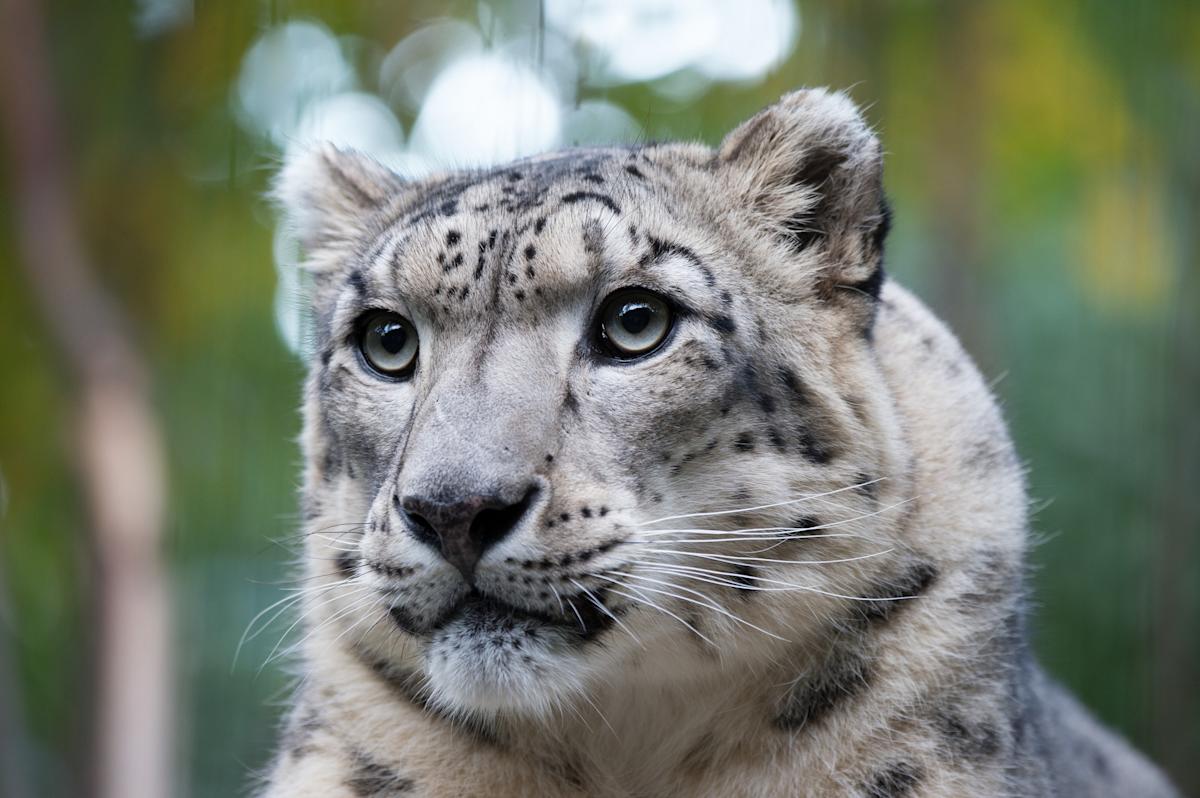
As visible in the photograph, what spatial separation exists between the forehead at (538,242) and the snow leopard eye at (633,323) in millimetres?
46

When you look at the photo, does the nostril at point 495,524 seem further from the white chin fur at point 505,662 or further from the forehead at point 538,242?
the forehead at point 538,242

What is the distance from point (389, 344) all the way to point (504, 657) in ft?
3.76

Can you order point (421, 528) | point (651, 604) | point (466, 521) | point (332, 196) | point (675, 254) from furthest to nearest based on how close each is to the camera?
1. point (332, 196)
2. point (675, 254)
3. point (651, 604)
4. point (421, 528)
5. point (466, 521)

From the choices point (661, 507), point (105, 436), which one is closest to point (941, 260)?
point (105, 436)

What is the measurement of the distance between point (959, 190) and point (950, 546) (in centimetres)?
849

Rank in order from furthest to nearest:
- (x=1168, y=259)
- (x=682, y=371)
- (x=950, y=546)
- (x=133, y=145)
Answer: (x=133, y=145)
(x=1168, y=259)
(x=950, y=546)
(x=682, y=371)

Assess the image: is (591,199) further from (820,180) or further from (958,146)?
(958,146)

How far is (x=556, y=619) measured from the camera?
3.14 meters

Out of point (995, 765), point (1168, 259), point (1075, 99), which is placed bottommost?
point (995, 765)

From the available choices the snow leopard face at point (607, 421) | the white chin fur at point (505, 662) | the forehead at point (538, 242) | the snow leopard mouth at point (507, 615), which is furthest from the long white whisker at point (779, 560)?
the forehead at point (538, 242)

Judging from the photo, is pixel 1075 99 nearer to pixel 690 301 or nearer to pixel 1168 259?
pixel 1168 259

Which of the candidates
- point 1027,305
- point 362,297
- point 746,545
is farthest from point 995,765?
point 1027,305

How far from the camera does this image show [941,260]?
11.5 m

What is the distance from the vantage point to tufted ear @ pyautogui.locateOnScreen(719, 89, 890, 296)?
383 cm
